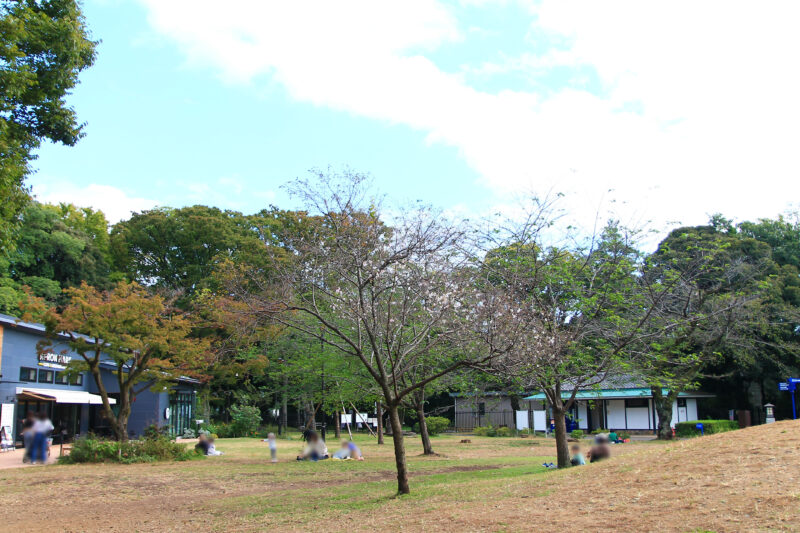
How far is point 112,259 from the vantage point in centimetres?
4950

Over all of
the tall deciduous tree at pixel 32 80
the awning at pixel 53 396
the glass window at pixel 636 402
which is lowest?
the glass window at pixel 636 402

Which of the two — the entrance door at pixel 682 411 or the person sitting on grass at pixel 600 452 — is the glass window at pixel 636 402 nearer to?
the entrance door at pixel 682 411

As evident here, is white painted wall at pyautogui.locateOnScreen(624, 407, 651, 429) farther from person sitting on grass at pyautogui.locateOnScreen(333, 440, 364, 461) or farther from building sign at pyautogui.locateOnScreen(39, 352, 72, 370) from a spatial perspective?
building sign at pyautogui.locateOnScreen(39, 352, 72, 370)

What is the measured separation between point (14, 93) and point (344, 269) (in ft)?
20.6

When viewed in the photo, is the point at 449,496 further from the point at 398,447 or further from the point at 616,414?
the point at 616,414

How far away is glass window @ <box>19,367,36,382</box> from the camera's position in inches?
1026

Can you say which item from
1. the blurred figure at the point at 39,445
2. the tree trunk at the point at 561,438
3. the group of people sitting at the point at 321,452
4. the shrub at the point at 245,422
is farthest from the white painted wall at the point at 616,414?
the blurred figure at the point at 39,445

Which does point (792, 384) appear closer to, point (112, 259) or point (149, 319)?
point (149, 319)

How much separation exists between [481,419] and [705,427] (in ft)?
62.3

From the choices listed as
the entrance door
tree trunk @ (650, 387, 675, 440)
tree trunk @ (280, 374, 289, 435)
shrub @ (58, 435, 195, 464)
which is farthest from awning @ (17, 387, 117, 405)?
the entrance door

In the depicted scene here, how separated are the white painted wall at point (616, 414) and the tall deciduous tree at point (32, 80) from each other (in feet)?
108

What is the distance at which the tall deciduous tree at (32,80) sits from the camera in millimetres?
10328

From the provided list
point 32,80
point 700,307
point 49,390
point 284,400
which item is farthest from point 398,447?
point 284,400

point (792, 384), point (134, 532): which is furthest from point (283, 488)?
point (792, 384)
